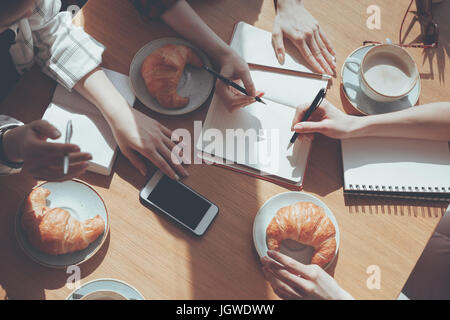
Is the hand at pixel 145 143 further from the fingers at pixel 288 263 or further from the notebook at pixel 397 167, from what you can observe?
the notebook at pixel 397 167

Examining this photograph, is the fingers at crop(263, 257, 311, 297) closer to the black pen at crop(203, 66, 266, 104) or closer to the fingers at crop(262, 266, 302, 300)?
the fingers at crop(262, 266, 302, 300)

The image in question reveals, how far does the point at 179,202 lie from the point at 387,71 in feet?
2.02

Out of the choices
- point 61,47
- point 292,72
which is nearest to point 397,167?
point 292,72

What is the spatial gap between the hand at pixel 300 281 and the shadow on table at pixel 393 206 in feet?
0.59

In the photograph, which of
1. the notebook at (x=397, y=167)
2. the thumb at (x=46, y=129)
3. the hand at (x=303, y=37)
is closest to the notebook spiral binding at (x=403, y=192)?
the notebook at (x=397, y=167)

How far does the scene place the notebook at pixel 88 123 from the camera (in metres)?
0.84

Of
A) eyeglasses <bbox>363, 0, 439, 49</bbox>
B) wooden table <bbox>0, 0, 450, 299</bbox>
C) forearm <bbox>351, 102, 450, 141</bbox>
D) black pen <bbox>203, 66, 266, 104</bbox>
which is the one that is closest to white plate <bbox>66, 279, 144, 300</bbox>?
wooden table <bbox>0, 0, 450, 299</bbox>

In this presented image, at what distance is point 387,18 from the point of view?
1.01 meters

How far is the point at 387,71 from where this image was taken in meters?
0.91

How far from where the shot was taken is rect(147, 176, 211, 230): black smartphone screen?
2.72ft

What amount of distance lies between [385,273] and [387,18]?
69 centimetres

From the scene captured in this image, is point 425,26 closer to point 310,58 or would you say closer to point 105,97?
point 310,58
